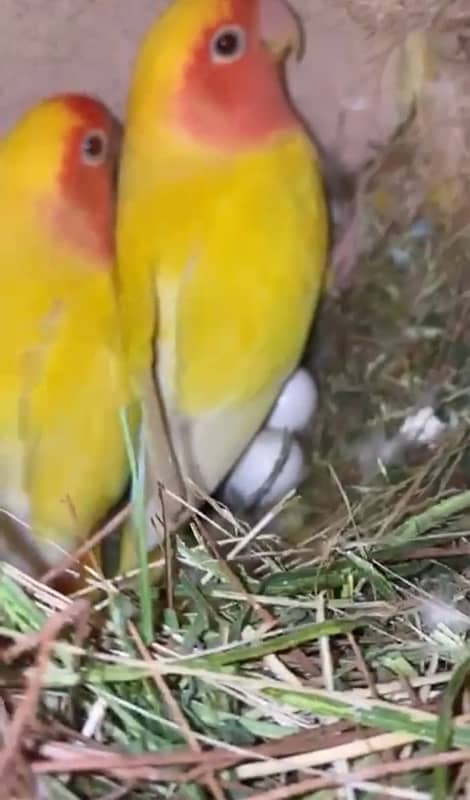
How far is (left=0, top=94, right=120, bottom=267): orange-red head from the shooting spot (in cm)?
110

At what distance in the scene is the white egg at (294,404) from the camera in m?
1.18

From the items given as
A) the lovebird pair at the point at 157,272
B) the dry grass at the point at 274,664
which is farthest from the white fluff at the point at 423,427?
the lovebird pair at the point at 157,272

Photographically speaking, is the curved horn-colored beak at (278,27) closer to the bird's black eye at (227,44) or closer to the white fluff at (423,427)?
the bird's black eye at (227,44)

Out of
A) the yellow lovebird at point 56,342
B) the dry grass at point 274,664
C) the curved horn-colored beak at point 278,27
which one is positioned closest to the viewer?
the dry grass at point 274,664

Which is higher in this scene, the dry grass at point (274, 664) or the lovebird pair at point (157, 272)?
the lovebird pair at point (157, 272)

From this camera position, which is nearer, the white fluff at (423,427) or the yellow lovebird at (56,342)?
the yellow lovebird at (56,342)

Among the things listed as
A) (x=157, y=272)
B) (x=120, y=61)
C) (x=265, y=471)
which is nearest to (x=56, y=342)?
(x=157, y=272)

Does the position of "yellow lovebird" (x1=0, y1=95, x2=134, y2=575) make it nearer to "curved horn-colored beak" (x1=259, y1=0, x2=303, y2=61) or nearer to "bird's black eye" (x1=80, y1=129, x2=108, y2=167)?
"bird's black eye" (x1=80, y1=129, x2=108, y2=167)

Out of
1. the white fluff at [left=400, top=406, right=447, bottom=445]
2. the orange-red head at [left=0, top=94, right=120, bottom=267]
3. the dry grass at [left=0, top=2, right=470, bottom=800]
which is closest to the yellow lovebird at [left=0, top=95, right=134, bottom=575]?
the orange-red head at [left=0, top=94, right=120, bottom=267]

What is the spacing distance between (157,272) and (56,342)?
0.11m

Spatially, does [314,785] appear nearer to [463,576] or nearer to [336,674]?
[336,674]

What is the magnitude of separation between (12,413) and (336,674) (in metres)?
0.37

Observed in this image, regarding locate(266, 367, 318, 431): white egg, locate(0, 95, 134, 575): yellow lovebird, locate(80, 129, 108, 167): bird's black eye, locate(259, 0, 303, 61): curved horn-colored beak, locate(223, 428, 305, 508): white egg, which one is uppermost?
locate(259, 0, 303, 61): curved horn-colored beak

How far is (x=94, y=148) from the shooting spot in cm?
113
